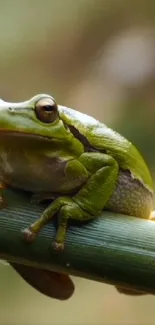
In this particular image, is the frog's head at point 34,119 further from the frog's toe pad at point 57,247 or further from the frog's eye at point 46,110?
the frog's toe pad at point 57,247

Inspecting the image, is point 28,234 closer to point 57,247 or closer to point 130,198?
point 57,247

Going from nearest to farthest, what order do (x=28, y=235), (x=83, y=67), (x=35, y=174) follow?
(x=28, y=235), (x=35, y=174), (x=83, y=67)

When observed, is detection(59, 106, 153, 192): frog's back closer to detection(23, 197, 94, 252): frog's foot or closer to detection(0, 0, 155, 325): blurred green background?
detection(23, 197, 94, 252): frog's foot

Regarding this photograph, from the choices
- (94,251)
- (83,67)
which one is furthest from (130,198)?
(83,67)

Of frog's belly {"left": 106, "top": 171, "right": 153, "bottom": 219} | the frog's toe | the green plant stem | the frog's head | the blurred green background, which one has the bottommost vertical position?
the blurred green background

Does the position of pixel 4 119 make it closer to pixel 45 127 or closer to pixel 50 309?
pixel 45 127

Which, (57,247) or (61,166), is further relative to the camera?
(61,166)

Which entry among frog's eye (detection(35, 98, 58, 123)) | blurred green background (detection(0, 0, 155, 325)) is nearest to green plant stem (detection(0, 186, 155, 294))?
frog's eye (detection(35, 98, 58, 123))
